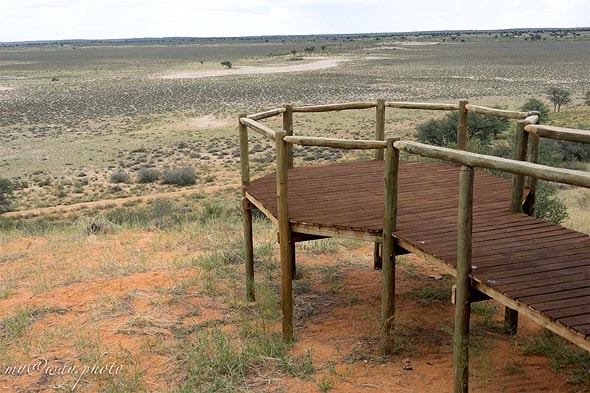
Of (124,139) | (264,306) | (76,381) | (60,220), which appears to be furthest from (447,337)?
(124,139)

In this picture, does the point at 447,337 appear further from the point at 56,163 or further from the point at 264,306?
the point at 56,163

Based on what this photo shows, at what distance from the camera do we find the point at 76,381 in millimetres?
4984

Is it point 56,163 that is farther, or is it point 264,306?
point 56,163

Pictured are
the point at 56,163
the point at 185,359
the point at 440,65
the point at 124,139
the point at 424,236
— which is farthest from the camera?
the point at 440,65

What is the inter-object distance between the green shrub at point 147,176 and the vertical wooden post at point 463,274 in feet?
56.8

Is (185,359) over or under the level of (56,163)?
over

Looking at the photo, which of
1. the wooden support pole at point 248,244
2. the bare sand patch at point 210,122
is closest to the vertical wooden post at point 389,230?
the wooden support pole at point 248,244

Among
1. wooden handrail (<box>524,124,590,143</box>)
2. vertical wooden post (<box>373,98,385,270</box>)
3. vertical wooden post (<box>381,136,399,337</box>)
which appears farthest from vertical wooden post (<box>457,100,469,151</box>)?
vertical wooden post (<box>381,136,399,337</box>)

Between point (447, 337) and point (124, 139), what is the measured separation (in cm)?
2543

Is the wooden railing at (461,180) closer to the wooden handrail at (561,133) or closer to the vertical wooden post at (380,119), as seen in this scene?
the wooden handrail at (561,133)

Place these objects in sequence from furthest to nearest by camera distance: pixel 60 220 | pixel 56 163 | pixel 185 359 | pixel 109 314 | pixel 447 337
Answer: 1. pixel 56 163
2. pixel 60 220
3. pixel 109 314
4. pixel 447 337
5. pixel 185 359

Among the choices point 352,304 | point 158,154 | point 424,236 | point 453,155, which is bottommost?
point 158,154

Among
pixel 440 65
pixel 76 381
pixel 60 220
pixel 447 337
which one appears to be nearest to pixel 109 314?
pixel 76 381

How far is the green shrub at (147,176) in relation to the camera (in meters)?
20.5
